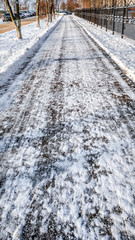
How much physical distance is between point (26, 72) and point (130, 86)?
3404 millimetres

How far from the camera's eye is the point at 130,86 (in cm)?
429

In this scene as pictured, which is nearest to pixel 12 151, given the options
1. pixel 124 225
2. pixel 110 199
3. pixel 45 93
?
pixel 110 199

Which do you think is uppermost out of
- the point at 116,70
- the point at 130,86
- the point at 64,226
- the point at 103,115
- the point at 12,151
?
the point at 116,70

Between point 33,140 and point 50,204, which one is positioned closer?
point 50,204

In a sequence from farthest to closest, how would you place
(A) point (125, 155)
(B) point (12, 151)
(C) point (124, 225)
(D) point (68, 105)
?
(D) point (68, 105) → (B) point (12, 151) → (A) point (125, 155) → (C) point (124, 225)

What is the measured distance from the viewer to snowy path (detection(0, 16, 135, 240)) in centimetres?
160

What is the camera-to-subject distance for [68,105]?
141 inches

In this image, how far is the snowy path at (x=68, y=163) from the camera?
1597mm

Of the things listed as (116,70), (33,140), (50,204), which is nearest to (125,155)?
(50,204)

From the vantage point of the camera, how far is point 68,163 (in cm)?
221

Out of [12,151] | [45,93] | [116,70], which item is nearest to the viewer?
[12,151]

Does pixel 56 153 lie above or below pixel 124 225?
above

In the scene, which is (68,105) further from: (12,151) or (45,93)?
(12,151)

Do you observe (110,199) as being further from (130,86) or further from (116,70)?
(116,70)
